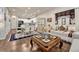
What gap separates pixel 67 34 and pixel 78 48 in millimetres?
352

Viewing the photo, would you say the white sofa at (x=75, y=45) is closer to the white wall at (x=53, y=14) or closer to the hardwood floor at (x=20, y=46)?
the hardwood floor at (x=20, y=46)

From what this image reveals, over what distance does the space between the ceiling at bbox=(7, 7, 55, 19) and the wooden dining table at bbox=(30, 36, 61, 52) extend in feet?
1.48

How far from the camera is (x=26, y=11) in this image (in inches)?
111

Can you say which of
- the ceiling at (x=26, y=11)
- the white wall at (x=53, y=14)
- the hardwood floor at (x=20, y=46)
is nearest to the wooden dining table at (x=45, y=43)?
the hardwood floor at (x=20, y=46)

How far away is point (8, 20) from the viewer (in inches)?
111

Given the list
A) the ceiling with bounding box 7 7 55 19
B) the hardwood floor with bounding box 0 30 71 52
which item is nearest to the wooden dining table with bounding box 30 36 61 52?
the hardwood floor with bounding box 0 30 71 52

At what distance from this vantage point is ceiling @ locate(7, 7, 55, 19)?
9.27 feet

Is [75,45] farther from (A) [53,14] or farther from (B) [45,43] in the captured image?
(A) [53,14]

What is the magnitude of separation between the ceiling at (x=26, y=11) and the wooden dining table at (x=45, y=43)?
0.45 m

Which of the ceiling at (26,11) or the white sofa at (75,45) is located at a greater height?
the ceiling at (26,11)

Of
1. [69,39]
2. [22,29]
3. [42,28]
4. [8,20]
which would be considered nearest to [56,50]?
[69,39]

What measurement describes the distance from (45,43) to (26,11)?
2.36 ft

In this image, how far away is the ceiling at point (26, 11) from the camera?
282 centimetres
